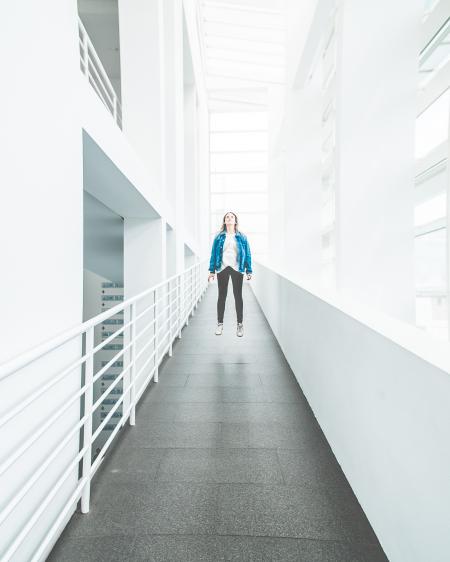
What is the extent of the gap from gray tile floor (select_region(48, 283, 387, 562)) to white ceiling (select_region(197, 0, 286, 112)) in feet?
23.1

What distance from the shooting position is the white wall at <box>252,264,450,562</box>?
0.86 metres

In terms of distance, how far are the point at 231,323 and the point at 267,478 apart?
3.53 meters

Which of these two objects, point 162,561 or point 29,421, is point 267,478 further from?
point 29,421

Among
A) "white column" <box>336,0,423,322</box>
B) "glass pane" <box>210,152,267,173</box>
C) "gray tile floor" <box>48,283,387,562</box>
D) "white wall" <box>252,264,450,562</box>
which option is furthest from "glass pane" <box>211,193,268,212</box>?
"white wall" <box>252,264,450,562</box>

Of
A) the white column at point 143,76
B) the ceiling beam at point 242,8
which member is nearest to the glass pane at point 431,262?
the white column at point 143,76

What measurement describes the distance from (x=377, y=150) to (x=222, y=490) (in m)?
2.48

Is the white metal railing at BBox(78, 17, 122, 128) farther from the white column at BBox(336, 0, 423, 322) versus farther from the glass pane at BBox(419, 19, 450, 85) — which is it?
the glass pane at BBox(419, 19, 450, 85)

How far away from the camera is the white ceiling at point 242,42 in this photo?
24.0 feet

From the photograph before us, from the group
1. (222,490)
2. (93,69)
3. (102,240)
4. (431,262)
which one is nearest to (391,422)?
(222,490)

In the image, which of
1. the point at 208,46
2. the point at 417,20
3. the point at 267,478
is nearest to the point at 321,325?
the point at 267,478

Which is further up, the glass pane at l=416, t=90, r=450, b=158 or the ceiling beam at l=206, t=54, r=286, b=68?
the ceiling beam at l=206, t=54, r=286, b=68

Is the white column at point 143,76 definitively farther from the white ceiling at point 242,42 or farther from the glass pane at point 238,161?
the glass pane at point 238,161

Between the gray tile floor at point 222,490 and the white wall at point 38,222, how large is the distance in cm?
22

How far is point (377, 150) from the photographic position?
2781mm
